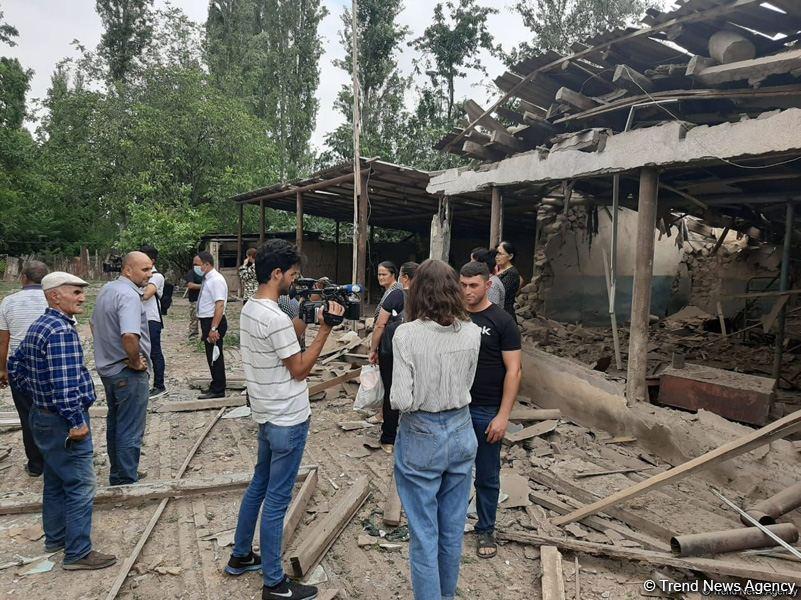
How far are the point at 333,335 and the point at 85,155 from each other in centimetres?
1687

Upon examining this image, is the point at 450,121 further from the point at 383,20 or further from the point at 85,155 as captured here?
the point at 85,155

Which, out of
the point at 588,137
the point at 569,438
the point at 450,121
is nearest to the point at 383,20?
the point at 450,121

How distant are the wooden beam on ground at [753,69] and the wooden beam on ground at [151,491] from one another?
468 centimetres

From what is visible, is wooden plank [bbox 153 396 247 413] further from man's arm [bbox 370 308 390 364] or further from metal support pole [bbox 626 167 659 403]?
metal support pole [bbox 626 167 659 403]

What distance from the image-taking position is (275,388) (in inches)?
97.4

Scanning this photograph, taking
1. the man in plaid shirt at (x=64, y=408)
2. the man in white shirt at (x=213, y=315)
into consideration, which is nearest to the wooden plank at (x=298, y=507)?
the man in plaid shirt at (x=64, y=408)

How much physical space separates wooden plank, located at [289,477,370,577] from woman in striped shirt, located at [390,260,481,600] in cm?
80

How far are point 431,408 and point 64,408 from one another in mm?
2067

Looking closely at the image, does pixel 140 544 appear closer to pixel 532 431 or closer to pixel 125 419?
pixel 125 419

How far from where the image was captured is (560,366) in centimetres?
612

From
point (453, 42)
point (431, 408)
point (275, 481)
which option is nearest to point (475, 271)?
point (431, 408)

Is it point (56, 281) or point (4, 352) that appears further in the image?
point (4, 352)

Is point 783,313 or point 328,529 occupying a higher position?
point 783,313

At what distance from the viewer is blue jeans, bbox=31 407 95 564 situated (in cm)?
274
